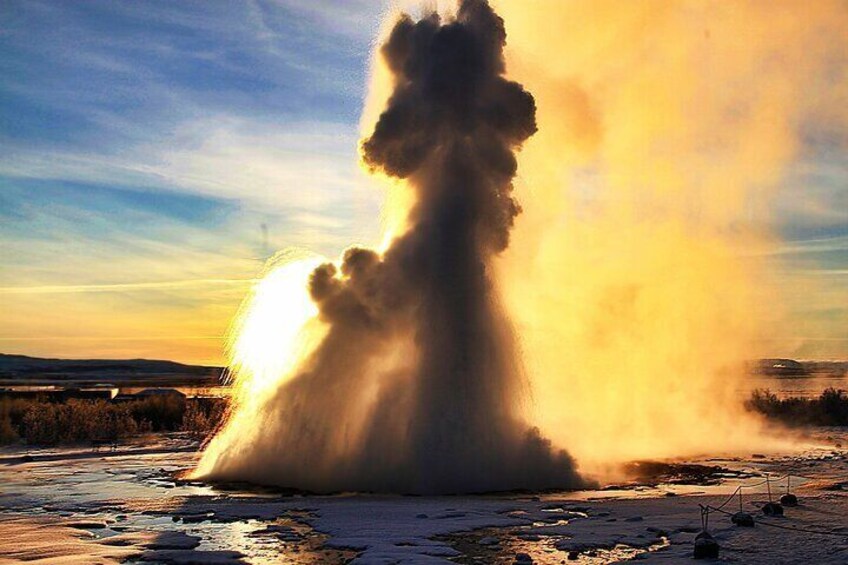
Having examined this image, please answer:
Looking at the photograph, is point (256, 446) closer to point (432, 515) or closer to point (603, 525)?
point (432, 515)

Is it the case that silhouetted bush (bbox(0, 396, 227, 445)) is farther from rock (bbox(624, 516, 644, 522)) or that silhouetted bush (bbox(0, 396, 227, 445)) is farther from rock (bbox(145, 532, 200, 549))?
rock (bbox(624, 516, 644, 522))

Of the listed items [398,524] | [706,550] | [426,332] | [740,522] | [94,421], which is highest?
[426,332]

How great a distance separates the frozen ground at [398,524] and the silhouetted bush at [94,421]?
13.9 meters

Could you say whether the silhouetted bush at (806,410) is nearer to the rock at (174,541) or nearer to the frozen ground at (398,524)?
the frozen ground at (398,524)

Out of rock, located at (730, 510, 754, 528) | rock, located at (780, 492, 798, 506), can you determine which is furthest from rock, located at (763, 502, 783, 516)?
rock, located at (780, 492, 798, 506)

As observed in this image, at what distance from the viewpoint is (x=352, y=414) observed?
2705cm

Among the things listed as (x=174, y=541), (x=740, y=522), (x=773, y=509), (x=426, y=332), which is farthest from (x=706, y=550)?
(x=426, y=332)

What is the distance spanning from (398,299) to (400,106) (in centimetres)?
699

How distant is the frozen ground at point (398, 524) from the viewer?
15.1m

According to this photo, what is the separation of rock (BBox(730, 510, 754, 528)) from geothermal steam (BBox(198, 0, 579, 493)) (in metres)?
7.99

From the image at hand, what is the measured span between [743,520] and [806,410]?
141 ft

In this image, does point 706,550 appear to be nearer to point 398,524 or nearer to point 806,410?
point 398,524

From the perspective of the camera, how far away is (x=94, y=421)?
41.7 m

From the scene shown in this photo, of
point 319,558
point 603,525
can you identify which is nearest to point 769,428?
point 603,525
